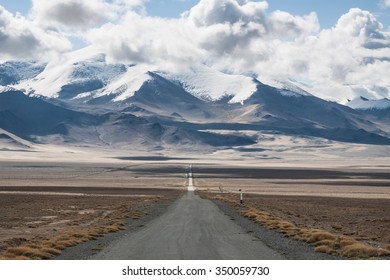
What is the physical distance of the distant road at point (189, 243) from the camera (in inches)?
1017

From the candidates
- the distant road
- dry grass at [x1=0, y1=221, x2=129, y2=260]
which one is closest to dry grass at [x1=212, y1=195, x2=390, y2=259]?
the distant road

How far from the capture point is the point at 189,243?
30.5 meters

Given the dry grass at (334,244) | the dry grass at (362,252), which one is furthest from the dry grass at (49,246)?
the dry grass at (362,252)

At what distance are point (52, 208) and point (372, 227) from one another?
1315 inches

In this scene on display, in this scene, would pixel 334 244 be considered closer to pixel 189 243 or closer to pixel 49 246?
pixel 189 243

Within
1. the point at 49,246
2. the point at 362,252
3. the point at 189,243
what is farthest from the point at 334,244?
the point at 49,246

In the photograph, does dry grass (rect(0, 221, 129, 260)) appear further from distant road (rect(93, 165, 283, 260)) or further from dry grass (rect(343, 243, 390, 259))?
dry grass (rect(343, 243, 390, 259))

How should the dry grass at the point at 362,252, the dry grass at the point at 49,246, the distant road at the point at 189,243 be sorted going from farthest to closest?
the dry grass at the point at 362,252 → the dry grass at the point at 49,246 → the distant road at the point at 189,243

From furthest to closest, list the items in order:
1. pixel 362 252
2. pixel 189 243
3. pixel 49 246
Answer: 1. pixel 189 243
2. pixel 49 246
3. pixel 362 252

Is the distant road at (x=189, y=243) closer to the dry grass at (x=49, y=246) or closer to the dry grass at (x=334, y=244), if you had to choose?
the dry grass at (x=49, y=246)

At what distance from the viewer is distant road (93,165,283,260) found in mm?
25839
